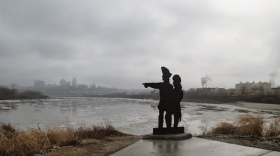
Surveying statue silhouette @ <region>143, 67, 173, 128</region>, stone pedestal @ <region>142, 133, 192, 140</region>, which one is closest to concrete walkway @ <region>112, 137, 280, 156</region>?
stone pedestal @ <region>142, 133, 192, 140</region>

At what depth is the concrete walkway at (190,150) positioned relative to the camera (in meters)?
4.53

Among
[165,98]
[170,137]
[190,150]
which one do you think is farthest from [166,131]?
[190,150]

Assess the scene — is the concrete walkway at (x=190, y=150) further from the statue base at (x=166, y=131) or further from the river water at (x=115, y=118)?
the river water at (x=115, y=118)

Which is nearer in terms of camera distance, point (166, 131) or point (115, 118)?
point (166, 131)

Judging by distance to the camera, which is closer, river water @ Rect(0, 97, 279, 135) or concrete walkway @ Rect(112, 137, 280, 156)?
concrete walkway @ Rect(112, 137, 280, 156)

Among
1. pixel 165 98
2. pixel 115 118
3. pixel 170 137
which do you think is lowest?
pixel 115 118

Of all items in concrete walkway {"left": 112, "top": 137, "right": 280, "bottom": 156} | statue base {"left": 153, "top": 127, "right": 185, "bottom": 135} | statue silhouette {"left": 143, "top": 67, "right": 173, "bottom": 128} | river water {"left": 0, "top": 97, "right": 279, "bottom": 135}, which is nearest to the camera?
concrete walkway {"left": 112, "top": 137, "right": 280, "bottom": 156}

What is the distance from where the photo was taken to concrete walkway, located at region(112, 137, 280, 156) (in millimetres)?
4531

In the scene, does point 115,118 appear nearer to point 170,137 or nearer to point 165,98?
point 165,98

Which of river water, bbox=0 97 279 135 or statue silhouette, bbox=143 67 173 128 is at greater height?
statue silhouette, bbox=143 67 173 128

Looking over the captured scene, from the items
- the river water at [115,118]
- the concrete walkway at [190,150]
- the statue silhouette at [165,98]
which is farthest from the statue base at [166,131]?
the river water at [115,118]

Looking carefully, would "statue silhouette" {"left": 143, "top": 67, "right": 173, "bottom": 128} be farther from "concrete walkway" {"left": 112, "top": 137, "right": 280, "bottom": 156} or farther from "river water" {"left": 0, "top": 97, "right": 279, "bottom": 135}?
"river water" {"left": 0, "top": 97, "right": 279, "bottom": 135}

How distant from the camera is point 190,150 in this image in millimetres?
4895

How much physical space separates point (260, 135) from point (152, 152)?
4678mm
